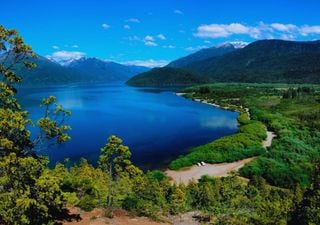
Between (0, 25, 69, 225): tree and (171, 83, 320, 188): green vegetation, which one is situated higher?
(0, 25, 69, 225): tree

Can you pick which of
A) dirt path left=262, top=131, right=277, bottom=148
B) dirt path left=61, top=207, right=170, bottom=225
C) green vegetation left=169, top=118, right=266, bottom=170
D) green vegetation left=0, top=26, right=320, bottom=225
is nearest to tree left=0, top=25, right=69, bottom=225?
green vegetation left=0, top=26, right=320, bottom=225

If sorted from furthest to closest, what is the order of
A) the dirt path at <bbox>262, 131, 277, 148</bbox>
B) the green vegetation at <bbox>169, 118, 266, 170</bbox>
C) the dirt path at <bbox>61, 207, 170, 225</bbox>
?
the dirt path at <bbox>262, 131, 277, 148</bbox> < the green vegetation at <bbox>169, 118, 266, 170</bbox> < the dirt path at <bbox>61, 207, 170, 225</bbox>

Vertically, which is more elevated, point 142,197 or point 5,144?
point 5,144

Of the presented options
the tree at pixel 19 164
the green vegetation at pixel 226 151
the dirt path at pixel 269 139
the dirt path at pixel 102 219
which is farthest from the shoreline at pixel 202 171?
the tree at pixel 19 164

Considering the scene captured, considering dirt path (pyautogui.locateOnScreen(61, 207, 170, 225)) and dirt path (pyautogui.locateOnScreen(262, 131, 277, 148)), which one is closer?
dirt path (pyautogui.locateOnScreen(61, 207, 170, 225))

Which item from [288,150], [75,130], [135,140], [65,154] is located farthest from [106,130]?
[288,150]

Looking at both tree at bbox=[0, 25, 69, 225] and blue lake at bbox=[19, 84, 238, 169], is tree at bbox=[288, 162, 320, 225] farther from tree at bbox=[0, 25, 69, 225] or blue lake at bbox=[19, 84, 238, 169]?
blue lake at bbox=[19, 84, 238, 169]

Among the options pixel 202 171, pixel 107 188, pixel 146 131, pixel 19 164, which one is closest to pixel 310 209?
pixel 19 164

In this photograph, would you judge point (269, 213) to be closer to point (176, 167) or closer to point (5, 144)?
point (5, 144)
